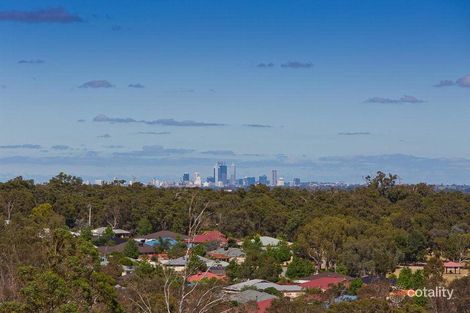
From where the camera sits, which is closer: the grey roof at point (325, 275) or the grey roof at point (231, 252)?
the grey roof at point (325, 275)

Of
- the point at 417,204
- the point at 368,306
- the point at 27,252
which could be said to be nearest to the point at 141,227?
the point at 417,204

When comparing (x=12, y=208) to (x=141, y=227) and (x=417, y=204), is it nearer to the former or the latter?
(x=141, y=227)

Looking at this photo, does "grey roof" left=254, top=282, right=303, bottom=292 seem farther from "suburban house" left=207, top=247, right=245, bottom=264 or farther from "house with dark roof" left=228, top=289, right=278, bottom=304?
"suburban house" left=207, top=247, right=245, bottom=264

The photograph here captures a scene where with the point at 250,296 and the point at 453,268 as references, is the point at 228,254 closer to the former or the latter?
the point at 453,268

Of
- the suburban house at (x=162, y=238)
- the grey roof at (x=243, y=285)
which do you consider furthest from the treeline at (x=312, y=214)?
the grey roof at (x=243, y=285)

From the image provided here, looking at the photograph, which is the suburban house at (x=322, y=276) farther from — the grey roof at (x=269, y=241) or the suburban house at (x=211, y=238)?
the suburban house at (x=211, y=238)

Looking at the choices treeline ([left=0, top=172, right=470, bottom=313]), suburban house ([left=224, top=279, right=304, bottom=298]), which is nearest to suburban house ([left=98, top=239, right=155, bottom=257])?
treeline ([left=0, top=172, right=470, bottom=313])

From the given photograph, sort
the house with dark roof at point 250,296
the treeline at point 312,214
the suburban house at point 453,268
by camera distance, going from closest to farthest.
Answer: the house with dark roof at point 250,296
the suburban house at point 453,268
the treeline at point 312,214
